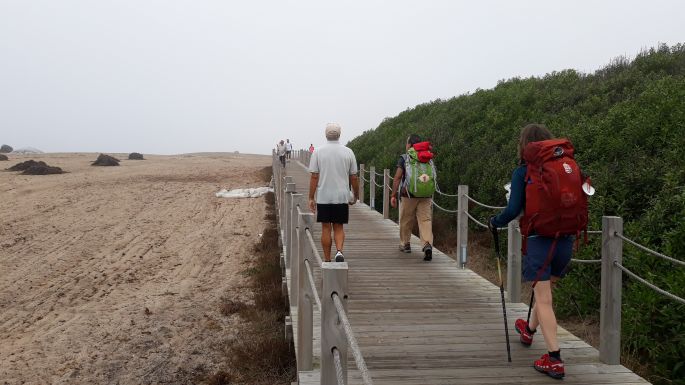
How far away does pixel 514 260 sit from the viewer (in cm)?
646

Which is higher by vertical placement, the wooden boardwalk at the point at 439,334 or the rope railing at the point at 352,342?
the rope railing at the point at 352,342

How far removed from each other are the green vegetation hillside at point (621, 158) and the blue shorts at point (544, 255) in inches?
60.7

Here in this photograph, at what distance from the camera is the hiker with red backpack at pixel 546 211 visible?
405cm

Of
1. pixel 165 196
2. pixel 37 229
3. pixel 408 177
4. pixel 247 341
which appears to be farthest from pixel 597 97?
pixel 165 196

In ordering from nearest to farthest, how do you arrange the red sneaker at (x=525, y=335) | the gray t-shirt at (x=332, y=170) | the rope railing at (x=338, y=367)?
the rope railing at (x=338, y=367) < the red sneaker at (x=525, y=335) < the gray t-shirt at (x=332, y=170)

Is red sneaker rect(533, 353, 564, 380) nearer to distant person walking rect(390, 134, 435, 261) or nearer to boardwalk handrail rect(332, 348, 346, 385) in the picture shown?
boardwalk handrail rect(332, 348, 346, 385)

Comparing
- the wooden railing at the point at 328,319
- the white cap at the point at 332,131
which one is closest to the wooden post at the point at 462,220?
the white cap at the point at 332,131

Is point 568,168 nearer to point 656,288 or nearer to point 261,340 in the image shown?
point 656,288

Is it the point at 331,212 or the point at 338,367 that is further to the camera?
the point at 331,212

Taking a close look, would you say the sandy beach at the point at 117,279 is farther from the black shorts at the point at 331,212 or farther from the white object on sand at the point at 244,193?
the black shorts at the point at 331,212

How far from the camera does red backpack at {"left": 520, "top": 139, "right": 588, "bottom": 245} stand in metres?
4.04

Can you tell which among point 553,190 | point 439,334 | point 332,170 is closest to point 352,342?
point 553,190

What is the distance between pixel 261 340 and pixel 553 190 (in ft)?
17.1

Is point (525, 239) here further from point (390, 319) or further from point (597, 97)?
point (597, 97)
